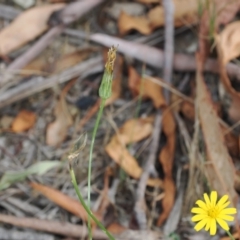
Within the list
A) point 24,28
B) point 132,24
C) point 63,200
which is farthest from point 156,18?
point 63,200

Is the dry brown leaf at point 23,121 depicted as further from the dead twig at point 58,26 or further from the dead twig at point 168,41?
the dead twig at point 168,41

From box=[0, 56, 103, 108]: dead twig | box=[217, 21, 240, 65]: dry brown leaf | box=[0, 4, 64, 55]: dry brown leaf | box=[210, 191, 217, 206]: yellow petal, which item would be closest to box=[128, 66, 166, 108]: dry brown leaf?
box=[0, 56, 103, 108]: dead twig

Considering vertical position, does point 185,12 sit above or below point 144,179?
above

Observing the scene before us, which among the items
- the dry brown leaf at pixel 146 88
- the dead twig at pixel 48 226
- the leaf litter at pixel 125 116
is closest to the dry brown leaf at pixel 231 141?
the leaf litter at pixel 125 116

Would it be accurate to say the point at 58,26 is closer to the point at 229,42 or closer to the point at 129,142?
the point at 129,142

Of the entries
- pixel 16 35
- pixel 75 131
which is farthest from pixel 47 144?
pixel 16 35

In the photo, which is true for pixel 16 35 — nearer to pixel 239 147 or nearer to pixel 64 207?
pixel 64 207
